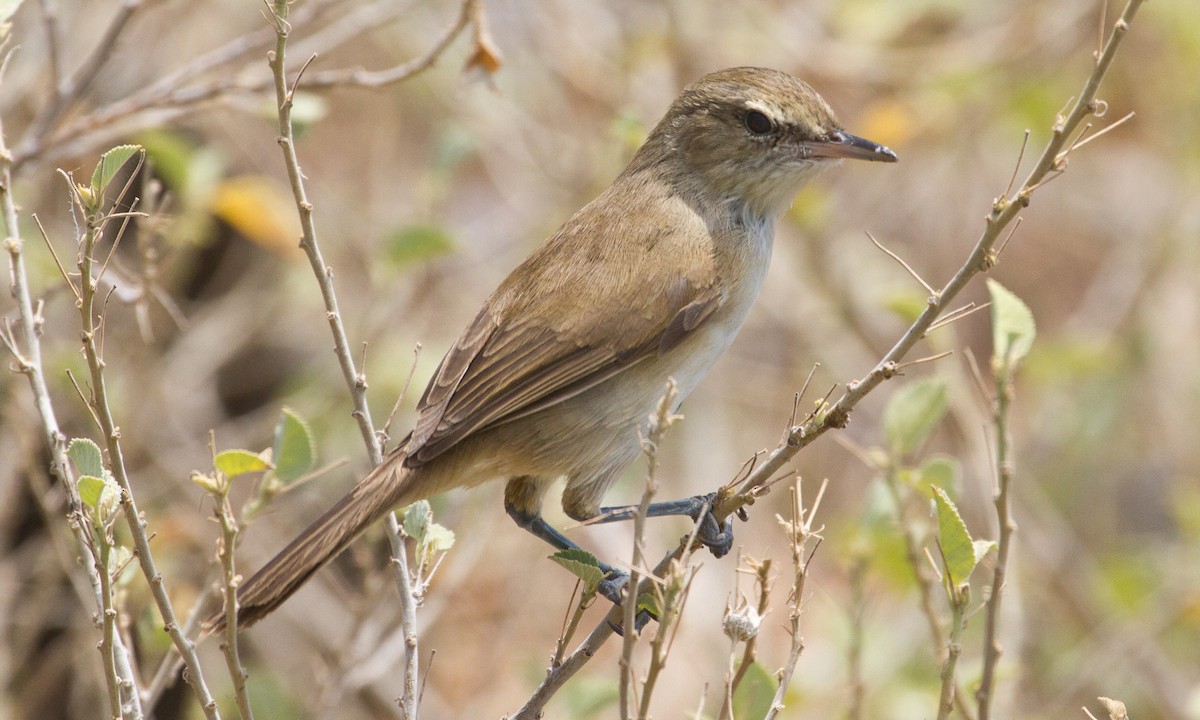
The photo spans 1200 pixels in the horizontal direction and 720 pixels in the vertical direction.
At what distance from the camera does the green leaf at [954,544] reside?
7.90 ft

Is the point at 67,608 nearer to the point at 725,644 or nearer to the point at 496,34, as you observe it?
the point at 725,644

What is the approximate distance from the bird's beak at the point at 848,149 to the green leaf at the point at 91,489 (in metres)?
2.25

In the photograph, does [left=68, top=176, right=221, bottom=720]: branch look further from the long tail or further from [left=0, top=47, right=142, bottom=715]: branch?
the long tail

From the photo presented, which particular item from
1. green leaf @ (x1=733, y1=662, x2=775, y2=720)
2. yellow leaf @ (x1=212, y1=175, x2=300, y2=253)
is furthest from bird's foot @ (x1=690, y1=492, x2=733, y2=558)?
yellow leaf @ (x1=212, y1=175, x2=300, y2=253)

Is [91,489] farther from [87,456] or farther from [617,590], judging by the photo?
[617,590]

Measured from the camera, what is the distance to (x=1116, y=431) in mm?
6555

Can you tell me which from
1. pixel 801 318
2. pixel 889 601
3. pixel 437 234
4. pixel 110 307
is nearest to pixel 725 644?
pixel 889 601

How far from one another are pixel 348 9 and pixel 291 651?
3535mm

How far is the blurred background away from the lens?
484 cm

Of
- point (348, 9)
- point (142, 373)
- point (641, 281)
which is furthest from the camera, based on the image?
point (348, 9)

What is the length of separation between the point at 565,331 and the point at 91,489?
1.49 m

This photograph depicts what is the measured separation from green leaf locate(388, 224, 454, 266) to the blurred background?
2cm

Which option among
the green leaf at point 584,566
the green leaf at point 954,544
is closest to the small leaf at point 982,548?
the green leaf at point 954,544

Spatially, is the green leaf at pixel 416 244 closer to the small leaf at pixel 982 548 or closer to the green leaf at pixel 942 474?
the green leaf at pixel 942 474
